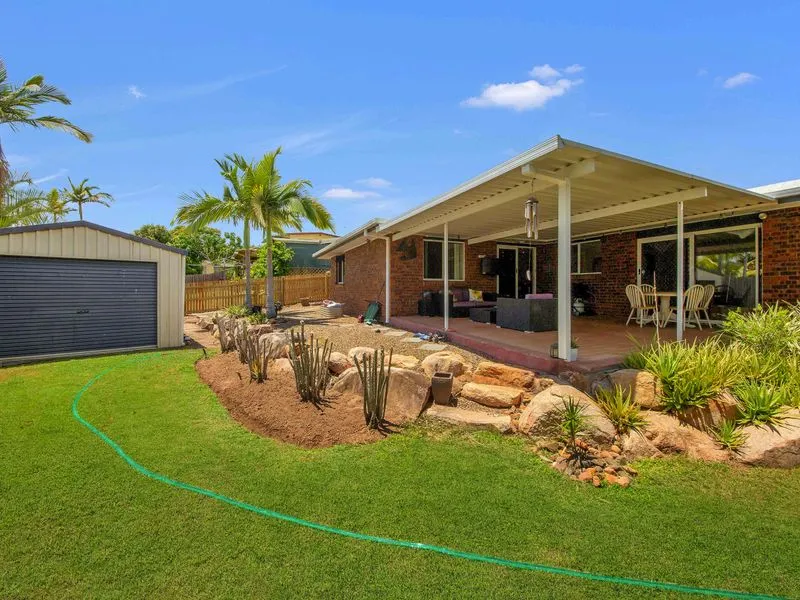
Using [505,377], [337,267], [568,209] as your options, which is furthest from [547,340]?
[337,267]

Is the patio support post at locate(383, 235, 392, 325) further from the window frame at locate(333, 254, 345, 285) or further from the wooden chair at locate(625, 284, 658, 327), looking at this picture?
the wooden chair at locate(625, 284, 658, 327)

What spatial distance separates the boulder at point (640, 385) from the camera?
4164mm

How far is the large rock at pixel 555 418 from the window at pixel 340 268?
39.5 feet

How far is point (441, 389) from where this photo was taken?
14.8 ft

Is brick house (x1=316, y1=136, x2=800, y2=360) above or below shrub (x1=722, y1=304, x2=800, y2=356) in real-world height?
above

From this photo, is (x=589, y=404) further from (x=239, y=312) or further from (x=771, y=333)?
(x=239, y=312)

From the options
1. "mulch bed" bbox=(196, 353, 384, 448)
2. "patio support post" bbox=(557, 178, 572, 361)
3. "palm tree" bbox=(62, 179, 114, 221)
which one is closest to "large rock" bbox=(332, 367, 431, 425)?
"mulch bed" bbox=(196, 353, 384, 448)

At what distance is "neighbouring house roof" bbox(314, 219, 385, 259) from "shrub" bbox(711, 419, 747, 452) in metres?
8.05

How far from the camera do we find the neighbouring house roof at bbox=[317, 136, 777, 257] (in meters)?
4.98

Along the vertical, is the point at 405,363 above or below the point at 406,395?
above

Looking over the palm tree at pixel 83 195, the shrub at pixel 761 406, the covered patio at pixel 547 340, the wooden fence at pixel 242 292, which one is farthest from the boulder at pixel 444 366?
the palm tree at pixel 83 195

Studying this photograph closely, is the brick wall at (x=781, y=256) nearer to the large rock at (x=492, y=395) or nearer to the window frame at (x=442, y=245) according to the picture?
the large rock at (x=492, y=395)

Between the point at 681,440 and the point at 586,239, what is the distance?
9.01m

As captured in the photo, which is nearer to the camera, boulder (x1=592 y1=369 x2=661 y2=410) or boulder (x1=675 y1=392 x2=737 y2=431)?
boulder (x1=675 y1=392 x2=737 y2=431)
